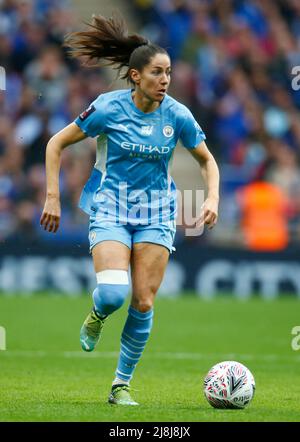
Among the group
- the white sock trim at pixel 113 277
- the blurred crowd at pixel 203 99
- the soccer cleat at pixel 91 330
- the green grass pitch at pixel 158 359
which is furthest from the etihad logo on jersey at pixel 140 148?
the blurred crowd at pixel 203 99

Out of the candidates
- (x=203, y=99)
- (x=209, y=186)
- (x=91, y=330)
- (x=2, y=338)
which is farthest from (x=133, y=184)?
(x=203, y=99)

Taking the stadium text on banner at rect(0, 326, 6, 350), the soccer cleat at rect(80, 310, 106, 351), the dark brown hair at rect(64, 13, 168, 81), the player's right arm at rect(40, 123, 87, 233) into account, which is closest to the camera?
the player's right arm at rect(40, 123, 87, 233)

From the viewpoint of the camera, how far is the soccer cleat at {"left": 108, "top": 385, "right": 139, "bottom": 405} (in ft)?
24.2

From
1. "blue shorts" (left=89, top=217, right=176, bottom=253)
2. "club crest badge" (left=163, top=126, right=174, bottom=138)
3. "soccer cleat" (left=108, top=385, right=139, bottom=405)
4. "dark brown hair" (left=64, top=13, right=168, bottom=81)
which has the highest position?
"dark brown hair" (left=64, top=13, right=168, bottom=81)

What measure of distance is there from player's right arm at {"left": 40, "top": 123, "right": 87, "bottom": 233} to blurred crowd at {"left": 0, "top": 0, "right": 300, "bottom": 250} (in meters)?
8.87

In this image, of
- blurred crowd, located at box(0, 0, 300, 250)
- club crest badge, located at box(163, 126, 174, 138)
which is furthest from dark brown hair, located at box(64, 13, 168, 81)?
blurred crowd, located at box(0, 0, 300, 250)

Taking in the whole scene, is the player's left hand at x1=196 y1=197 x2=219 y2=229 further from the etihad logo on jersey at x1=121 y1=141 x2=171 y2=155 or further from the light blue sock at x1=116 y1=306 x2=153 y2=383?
the light blue sock at x1=116 y1=306 x2=153 y2=383

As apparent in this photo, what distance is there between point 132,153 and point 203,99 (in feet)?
40.2

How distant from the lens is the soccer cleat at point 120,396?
7363 mm

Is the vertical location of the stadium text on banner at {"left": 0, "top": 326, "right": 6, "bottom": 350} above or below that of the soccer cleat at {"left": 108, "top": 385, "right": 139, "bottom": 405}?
below

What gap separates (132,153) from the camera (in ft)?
24.4

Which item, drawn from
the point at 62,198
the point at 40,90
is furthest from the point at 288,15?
the point at 62,198

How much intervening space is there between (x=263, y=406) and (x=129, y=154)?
6.11 feet

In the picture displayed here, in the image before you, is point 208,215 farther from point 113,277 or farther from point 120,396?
point 120,396
